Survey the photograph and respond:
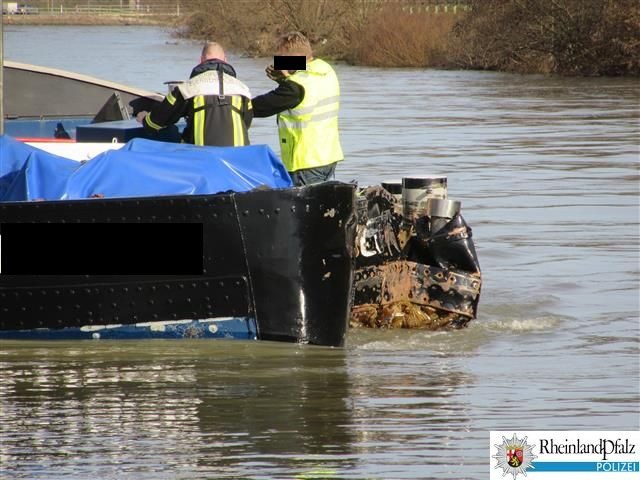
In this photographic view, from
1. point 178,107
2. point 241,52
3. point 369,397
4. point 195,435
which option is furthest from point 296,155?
point 241,52

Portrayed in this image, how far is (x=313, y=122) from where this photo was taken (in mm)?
9297

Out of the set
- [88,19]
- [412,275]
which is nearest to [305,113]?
[412,275]

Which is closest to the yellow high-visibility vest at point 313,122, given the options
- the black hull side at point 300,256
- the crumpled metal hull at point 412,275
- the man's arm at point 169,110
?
the crumpled metal hull at point 412,275

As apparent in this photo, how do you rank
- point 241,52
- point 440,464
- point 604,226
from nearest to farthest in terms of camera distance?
1. point 440,464
2. point 604,226
3. point 241,52

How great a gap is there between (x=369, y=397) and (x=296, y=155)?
8.85ft

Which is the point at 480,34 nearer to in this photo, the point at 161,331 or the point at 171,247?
the point at 161,331

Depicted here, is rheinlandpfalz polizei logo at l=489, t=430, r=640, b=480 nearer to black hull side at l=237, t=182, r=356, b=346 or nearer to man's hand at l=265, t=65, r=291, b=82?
black hull side at l=237, t=182, r=356, b=346

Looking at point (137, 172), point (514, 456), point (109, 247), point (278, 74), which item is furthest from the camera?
point (278, 74)

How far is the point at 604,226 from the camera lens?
12961mm

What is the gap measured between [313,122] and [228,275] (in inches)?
79.8

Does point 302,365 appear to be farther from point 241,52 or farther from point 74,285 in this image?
point 241,52

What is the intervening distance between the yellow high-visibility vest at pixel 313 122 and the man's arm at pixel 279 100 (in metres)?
0.06

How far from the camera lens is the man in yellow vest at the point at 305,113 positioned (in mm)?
9172

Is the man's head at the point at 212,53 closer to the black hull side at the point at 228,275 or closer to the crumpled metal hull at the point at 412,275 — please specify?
the crumpled metal hull at the point at 412,275
